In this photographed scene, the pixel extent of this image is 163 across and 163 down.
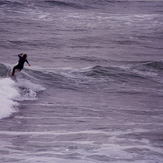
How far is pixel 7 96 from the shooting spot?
13.4 meters

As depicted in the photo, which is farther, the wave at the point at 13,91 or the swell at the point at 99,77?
the swell at the point at 99,77

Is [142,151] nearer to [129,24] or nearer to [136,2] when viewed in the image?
[129,24]

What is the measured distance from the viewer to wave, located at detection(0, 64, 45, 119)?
1243 cm

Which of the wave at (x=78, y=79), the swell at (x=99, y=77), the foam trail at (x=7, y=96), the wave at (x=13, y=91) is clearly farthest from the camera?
the swell at (x=99, y=77)

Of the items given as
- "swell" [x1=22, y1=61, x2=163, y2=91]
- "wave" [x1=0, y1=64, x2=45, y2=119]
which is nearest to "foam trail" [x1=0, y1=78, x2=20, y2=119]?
"wave" [x1=0, y1=64, x2=45, y2=119]

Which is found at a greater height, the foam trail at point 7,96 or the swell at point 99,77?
the swell at point 99,77

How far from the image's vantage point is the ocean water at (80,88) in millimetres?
9727

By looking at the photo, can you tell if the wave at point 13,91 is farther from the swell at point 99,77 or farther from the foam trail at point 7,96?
the swell at point 99,77

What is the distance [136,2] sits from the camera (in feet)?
129

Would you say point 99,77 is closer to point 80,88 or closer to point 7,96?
point 80,88

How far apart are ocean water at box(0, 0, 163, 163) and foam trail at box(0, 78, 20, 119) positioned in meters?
0.04

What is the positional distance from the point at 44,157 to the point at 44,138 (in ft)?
3.86

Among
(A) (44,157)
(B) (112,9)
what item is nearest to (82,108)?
(A) (44,157)

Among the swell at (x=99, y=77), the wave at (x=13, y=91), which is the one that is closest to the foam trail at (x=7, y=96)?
the wave at (x=13, y=91)
